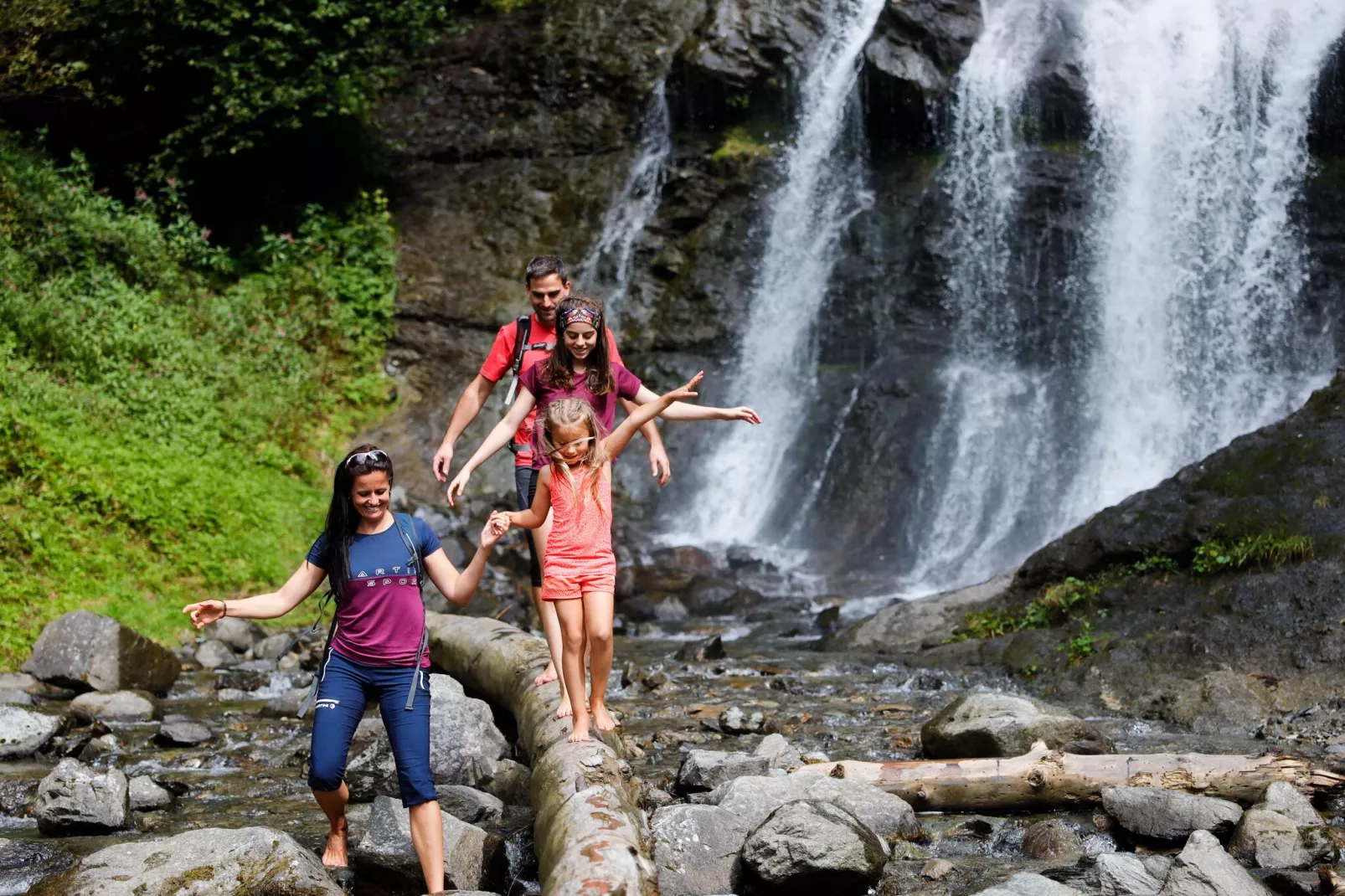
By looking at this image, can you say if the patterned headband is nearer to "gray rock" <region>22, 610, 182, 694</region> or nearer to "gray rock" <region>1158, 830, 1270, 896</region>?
"gray rock" <region>1158, 830, 1270, 896</region>

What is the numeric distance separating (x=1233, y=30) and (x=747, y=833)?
56.0ft

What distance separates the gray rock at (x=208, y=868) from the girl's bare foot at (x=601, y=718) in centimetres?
129

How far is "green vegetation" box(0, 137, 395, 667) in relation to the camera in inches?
415

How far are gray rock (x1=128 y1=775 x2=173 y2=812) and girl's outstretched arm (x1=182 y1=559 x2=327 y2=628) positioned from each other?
1900mm

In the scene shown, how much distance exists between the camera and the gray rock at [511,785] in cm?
557

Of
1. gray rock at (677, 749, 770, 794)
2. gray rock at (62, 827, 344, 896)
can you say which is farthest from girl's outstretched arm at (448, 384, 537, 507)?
gray rock at (62, 827, 344, 896)

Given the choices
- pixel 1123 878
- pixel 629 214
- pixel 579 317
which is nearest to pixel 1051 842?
pixel 1123 878

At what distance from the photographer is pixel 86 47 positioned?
55.0 feet

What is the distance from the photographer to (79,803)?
5207 millimetres

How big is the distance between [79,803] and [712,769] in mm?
2903

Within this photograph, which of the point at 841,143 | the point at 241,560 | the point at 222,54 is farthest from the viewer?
the point at 841,143

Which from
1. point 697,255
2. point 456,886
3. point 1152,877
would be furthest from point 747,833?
point 697,255

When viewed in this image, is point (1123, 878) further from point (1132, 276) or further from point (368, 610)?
point (1132, 276)

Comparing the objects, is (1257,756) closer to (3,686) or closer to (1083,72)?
(3,686)
